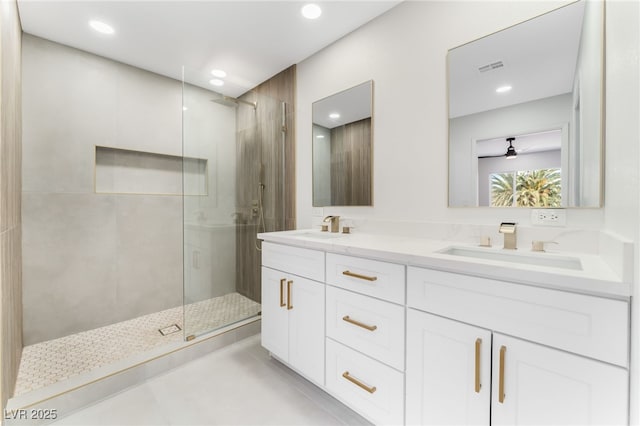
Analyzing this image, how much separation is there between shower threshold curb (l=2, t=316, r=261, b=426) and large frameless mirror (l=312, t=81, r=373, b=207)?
1.45 meters

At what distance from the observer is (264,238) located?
6.26 ft

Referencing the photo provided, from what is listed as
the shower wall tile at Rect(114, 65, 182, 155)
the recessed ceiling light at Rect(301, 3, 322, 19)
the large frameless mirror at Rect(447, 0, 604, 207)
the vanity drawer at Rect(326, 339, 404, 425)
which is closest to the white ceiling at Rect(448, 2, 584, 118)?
the large frameless mirror at Rect(447, 0, 604, 207)

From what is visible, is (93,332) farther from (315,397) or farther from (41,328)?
(315,397)

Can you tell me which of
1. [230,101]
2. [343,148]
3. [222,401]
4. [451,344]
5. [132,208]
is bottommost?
[222,401]

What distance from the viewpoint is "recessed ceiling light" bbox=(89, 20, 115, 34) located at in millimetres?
1966

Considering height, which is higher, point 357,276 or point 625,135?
point 625,135

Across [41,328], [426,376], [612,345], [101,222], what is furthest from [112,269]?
[612,345]

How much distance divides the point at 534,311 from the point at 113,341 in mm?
2791

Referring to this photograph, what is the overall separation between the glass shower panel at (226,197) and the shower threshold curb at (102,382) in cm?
13

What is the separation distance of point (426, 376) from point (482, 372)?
0.73 ft

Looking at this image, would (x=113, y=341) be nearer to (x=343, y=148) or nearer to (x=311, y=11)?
(x=343, y=148)

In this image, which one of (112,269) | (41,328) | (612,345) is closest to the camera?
(612,345)

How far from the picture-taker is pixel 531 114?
1308mm

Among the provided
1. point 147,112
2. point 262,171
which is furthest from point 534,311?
point 147,112
